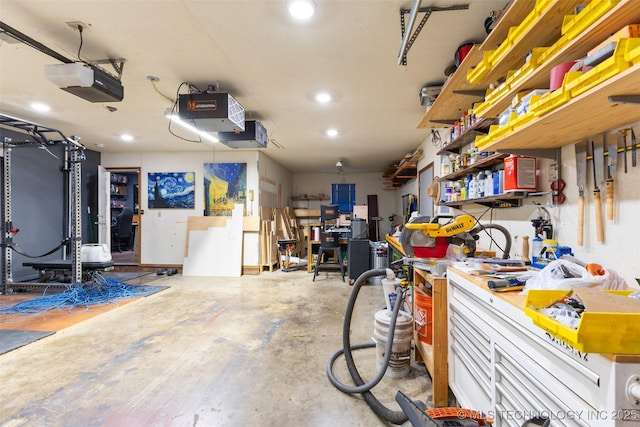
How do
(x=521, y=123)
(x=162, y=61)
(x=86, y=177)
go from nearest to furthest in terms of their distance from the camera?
(x=521, y=123), (x=162, y=61), (x=86, y=177)

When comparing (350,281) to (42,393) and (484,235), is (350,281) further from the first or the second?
(42,393)

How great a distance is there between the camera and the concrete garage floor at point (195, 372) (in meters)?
1.75

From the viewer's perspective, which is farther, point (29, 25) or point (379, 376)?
point (29, 25)

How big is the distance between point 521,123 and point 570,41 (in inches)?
13.8

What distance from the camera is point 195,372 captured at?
2232mm

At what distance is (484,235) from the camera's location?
2.95 meters

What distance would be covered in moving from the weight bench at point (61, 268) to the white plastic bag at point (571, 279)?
5.64m

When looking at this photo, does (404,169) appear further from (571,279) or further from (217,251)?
(571,279)

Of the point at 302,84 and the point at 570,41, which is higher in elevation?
the point at 302,84

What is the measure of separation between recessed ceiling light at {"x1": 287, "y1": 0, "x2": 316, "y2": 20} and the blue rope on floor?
4.38 metres

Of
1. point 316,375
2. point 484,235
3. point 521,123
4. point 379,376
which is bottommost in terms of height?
point 316,375

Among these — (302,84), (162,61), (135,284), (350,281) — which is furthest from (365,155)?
(135,284)

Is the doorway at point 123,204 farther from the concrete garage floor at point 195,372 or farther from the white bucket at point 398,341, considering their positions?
the white bucket at point 398,341

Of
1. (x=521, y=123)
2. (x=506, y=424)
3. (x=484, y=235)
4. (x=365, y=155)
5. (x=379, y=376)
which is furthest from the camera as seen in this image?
(x=365, y=155)
